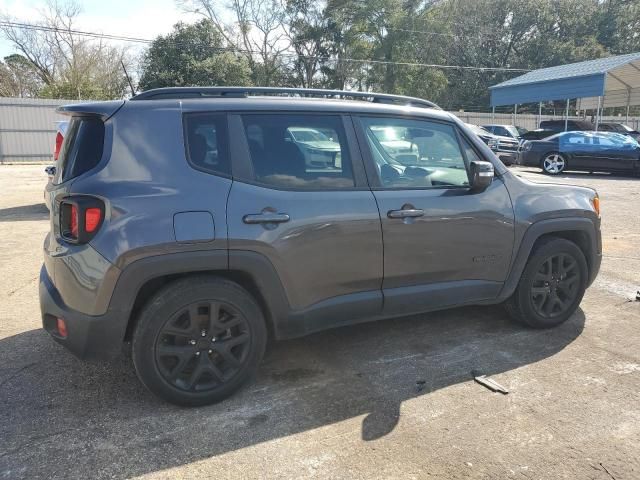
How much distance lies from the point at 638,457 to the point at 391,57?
131 feet

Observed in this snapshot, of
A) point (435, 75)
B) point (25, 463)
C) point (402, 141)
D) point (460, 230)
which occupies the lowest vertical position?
point (25, 463)

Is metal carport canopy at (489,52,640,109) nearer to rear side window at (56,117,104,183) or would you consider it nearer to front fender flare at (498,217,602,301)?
front fender flare at (498,217,602,301)

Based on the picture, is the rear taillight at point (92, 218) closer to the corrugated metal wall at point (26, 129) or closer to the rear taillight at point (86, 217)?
the rear taillight at point (86, 217)

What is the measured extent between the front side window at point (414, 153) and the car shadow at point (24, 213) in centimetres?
730

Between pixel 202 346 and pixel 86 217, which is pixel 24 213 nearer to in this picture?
pixel 86 217

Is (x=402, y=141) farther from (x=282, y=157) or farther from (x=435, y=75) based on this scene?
(x=435, y=75)

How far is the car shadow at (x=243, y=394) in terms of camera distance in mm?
2664

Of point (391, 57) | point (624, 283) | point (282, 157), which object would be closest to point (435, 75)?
point (391, 57)

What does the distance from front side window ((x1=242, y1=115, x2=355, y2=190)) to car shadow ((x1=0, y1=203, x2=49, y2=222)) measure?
7115 mm

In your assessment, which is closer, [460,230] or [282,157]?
[282,157]

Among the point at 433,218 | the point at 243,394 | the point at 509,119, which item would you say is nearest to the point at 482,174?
the point at 433,218

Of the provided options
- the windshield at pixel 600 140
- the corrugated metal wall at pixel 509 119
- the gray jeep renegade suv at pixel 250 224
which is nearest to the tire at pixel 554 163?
the windshield at pixel 600 140

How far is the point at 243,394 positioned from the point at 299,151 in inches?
60.9

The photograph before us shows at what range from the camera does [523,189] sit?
3957 millimetres
